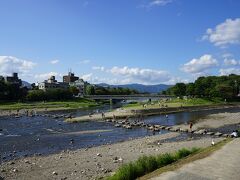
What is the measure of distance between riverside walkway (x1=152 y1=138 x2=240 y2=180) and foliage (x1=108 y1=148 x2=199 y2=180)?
92.4 inches

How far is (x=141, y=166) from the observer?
32062 millimetres

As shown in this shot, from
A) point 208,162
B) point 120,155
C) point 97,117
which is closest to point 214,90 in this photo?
point 97,117

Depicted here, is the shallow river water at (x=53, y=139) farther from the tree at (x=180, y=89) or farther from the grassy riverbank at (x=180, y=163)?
the tree at (x=180, y=89)

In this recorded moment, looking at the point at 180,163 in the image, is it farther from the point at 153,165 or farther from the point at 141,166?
the point at 141,166

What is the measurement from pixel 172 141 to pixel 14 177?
28418 millimetres

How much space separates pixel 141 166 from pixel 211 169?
17.7ft

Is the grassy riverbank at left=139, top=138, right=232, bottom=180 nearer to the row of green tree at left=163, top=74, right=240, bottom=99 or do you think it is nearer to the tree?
the row of green tree at left=163, top=74, right=240, bottom=99

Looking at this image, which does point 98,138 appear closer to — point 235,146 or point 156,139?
point 156,139

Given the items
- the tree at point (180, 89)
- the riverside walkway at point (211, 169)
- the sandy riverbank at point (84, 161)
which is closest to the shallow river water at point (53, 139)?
the sandy riverbank at point (84, 161)

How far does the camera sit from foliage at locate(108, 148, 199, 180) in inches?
1170

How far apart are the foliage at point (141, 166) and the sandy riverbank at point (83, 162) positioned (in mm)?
5342

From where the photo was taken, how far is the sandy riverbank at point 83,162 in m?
37.9

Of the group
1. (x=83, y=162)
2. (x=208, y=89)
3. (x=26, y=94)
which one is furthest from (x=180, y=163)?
(x=26, y=94)

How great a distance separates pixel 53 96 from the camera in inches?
7539
